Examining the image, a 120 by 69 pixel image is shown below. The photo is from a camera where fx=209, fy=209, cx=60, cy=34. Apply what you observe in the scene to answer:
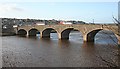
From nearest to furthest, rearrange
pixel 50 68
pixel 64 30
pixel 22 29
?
pixel 50 68 < pixel 64 30 < pixel 22 29

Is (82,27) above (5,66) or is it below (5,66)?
above

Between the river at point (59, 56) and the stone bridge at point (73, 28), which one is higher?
the stone bridge at point (73, 28)

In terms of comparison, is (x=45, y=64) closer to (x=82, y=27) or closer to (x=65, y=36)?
(x=82, y=27)

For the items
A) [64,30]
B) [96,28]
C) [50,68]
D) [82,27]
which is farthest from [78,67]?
[64,30]

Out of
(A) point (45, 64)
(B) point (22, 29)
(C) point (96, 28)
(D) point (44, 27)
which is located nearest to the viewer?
(A) point (45, 64)

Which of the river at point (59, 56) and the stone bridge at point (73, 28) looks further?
the stone bridge at point (73, 28)

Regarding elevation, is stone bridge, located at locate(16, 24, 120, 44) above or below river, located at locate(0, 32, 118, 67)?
above

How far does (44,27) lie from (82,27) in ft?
70.8

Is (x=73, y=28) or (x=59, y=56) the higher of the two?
(x=73, y=28)

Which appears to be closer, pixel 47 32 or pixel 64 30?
pixel 64 30

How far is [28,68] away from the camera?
21.5 m

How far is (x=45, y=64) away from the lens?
928 inches

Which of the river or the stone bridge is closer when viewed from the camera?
the river

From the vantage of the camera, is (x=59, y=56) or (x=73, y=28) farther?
(x=73, y=28)
